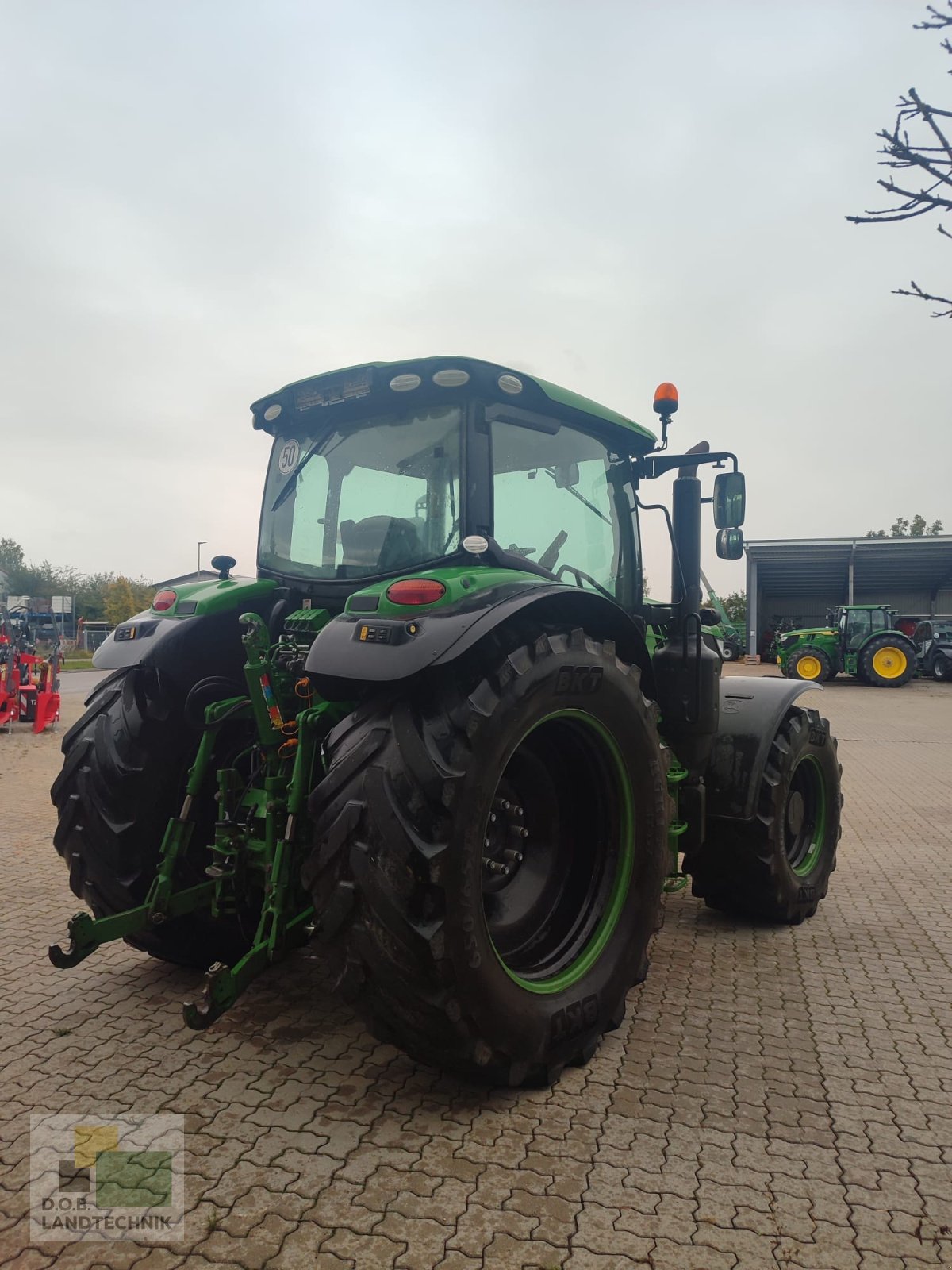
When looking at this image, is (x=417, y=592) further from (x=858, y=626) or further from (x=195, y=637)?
(x=858, y=626)

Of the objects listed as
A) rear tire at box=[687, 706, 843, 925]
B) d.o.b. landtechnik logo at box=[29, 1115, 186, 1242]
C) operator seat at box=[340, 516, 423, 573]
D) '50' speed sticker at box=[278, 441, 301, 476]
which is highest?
'50' speed sticker at box=[278, 441, 301, 476]

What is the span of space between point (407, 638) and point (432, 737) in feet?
0.97

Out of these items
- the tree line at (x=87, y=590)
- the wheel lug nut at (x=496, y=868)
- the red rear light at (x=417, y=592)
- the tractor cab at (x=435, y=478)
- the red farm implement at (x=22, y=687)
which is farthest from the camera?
the tree line at (x=87, y=590)

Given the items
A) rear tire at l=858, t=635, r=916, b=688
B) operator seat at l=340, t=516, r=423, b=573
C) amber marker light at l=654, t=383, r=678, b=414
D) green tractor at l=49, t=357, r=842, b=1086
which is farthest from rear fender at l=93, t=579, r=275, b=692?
rear tire at l=858, t=635, r=916, b=688

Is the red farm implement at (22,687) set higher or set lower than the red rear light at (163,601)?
lower

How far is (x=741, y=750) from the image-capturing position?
4.29 metres

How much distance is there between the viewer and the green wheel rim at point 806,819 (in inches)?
182

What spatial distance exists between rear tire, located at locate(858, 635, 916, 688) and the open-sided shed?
33.4 feet

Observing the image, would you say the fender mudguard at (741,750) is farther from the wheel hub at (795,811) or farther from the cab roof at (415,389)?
the cab roof at (415,389)

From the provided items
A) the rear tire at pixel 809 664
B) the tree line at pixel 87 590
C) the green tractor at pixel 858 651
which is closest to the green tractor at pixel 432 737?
the rear tire at pixel 809 664

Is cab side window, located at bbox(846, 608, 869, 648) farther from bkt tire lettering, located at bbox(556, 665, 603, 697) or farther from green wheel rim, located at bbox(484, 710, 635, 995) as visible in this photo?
bkt tire lettering, located at bbox(556, 665, 603, 697)

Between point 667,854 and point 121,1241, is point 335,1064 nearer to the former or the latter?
point 121,1241

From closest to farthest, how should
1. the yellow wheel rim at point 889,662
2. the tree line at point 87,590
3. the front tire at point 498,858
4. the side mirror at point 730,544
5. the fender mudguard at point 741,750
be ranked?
the front tire at point 498,858 < the side mirror at point 730,544 < the fender mudguard at point 741,750 < the yellow wheel rim at point 889,662 < the tree line at point 87,590

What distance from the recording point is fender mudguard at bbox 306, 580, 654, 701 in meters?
2.43
